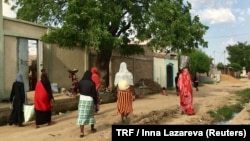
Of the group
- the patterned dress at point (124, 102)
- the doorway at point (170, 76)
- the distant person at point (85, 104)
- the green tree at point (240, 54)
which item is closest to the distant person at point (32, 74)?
the patterned dress at point (124, 102)

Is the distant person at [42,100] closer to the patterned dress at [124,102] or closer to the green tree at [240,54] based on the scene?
the patterned dress at [124,102]

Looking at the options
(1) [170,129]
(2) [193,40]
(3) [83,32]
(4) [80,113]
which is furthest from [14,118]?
(2) [193,40]

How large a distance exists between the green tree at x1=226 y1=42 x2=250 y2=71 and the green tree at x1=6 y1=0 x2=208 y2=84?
76.8m

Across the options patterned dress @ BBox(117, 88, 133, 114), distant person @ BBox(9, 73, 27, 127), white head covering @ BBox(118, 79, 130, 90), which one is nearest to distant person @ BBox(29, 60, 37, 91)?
distant person @ BBox(9, 73, 27, 127)

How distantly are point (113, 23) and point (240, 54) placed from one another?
82.6 metres

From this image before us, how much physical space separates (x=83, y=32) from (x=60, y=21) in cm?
316

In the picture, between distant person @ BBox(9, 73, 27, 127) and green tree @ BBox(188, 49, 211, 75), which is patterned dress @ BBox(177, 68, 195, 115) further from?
green tree @ BBox(188, 49, 211, 75)

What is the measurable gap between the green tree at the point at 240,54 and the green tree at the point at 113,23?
7679 cm

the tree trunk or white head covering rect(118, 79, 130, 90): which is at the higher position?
the tree trunk

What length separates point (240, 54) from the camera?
323 feet

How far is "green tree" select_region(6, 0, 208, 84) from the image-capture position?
1875cm

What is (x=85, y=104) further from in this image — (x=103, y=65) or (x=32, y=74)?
(x=103, y=65)

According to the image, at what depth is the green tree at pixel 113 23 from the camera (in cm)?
1875

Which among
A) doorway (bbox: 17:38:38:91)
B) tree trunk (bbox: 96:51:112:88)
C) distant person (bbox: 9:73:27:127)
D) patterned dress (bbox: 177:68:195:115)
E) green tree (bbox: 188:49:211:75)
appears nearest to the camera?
distant person (bbox: 9:73:27:127)
